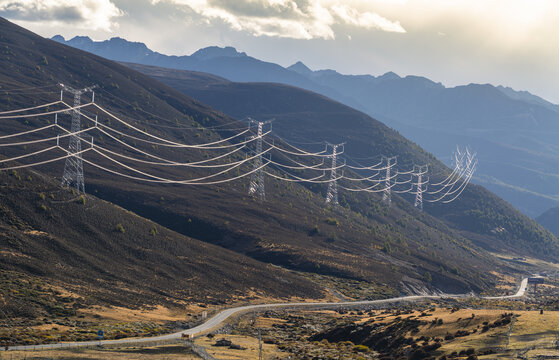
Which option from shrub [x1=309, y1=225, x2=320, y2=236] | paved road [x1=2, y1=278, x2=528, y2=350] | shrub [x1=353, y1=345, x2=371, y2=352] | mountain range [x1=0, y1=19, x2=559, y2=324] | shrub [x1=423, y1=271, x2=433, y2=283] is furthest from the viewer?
shrub [x1=309, y1=225, x2=320, y2=236]

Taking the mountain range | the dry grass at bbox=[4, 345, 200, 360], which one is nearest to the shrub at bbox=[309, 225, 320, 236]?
the mountain range

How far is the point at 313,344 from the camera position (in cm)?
7669

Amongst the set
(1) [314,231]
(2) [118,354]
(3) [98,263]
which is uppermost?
(2) [118,354]

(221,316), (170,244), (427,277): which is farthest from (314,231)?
(221,316)

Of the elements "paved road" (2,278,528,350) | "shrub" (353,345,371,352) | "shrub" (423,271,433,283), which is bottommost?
"shrub" (423,271,433,283)

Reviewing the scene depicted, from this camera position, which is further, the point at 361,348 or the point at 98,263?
the point at 98,263

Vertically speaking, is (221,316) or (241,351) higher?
(241,351)

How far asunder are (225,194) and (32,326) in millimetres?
122153

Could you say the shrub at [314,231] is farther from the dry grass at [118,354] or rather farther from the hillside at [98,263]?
the dry grass at [118,354]

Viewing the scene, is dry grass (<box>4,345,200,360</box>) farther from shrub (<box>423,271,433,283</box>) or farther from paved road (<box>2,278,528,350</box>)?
shrub (<box>423,271,433,283</box>)

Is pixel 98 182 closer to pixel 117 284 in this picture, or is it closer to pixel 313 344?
pixel 117 284

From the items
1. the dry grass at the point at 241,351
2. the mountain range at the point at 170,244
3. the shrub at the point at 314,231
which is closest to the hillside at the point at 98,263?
the mountain range at the point at 170,244

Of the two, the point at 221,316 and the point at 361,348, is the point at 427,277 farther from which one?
the point at 361,348

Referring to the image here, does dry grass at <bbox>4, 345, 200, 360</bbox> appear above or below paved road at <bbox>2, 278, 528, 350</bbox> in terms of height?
above
